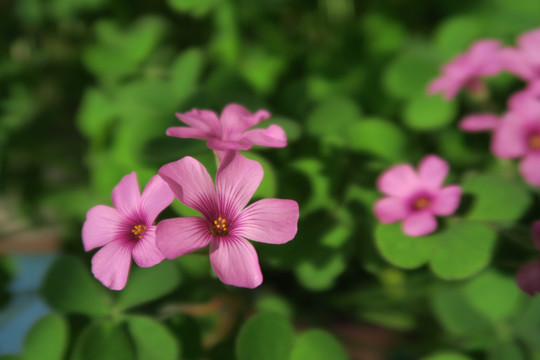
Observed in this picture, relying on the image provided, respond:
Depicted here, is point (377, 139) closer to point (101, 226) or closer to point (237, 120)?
point (237, 120)

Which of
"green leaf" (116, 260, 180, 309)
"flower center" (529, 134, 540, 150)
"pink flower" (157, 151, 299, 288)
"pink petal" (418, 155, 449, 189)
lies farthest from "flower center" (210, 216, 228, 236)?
"flower center" (529, 134, 540, 150)

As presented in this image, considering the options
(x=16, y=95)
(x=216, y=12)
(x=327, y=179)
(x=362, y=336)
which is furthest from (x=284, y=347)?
(x=16, y=95)

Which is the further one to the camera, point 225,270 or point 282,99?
point 282,99

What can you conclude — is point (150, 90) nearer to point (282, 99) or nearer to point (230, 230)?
point (282, 99)

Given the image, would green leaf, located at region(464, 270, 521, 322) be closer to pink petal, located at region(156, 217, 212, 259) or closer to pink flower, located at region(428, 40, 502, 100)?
pink flower, located at region(428, 40, 502, 100)

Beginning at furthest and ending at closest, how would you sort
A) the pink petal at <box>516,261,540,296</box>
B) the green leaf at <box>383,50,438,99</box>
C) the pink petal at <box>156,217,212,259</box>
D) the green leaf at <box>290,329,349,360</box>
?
1. the green leaf at <box>383,50,438,99</box>
2. the green leaf at <box>290,329,349,360</box>
3. the pink petal at <box>516,261,540,296</box>
4. the pink petal at <box>156,217,212,259</box>

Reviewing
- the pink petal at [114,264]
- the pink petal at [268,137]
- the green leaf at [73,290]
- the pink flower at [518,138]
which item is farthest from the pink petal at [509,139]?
the green leaf at [73,290]
